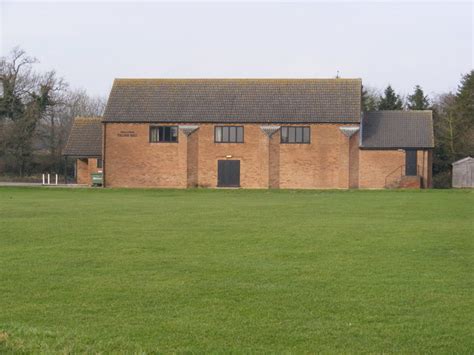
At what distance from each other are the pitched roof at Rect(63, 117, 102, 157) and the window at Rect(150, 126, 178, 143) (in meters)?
5.29

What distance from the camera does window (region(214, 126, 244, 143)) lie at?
5453cm

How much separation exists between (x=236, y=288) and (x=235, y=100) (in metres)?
45.8

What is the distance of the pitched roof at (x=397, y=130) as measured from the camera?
2103 inches

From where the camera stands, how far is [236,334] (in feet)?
26.7

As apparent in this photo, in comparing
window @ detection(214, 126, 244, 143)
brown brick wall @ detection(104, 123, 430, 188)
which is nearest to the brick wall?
brown brick wall @ detection(104, 123, 430, 188)

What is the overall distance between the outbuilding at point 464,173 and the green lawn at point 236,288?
3442cm

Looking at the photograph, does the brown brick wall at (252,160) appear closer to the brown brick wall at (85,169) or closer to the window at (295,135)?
the window at (295,135)

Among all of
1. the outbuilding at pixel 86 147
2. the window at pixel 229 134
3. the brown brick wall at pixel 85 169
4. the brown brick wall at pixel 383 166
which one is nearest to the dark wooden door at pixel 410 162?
the brown brick wall at pixel 383 166

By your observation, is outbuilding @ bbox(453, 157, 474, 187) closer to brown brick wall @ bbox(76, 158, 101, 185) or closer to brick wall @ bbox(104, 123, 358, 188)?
brick wall @ bbox(104, 123, 358, 188)

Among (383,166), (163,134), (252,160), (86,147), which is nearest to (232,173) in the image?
(252,160)

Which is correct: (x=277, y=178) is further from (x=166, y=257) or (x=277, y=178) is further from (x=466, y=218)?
(x=166, y=257)

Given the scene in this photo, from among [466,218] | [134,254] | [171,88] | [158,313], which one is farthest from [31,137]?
[158,313]

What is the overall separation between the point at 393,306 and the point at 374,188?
43.7 meters

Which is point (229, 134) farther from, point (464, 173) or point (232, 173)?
point (464, 173)
